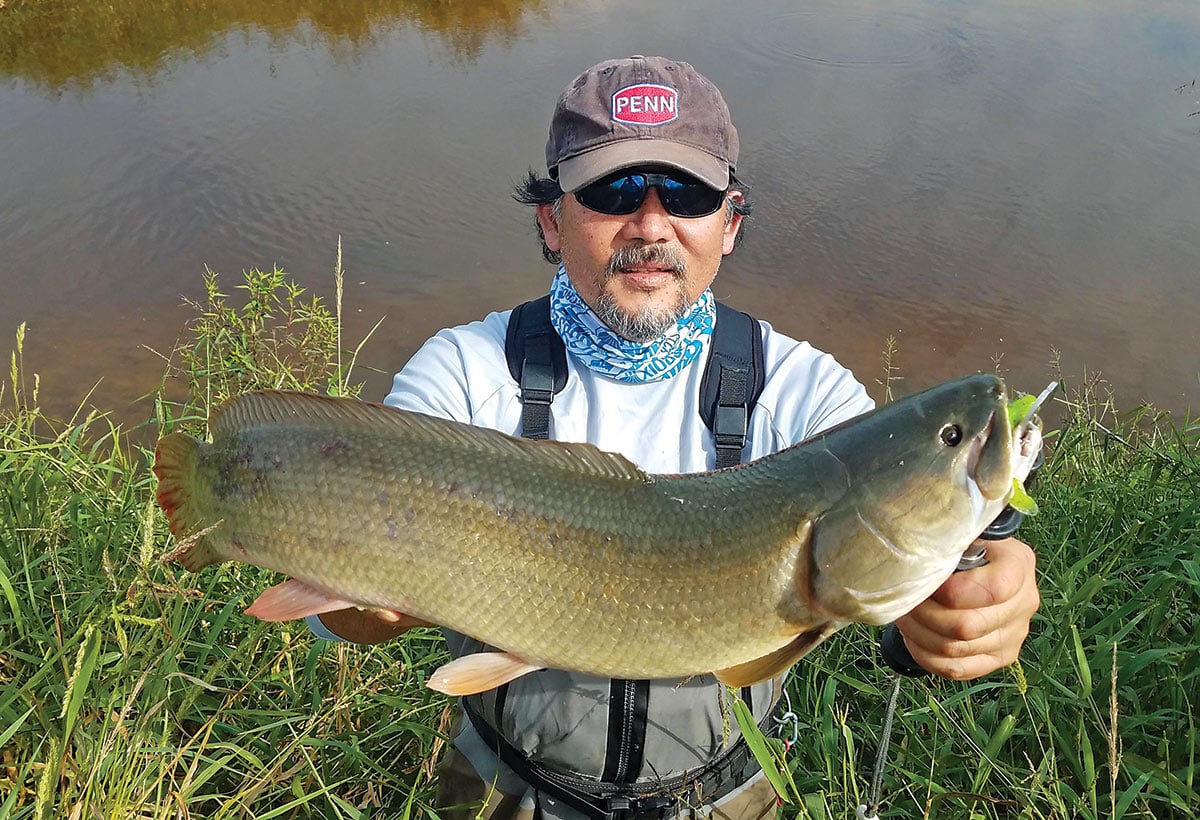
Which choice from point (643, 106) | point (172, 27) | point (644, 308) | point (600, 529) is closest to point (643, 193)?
point (643, 106)

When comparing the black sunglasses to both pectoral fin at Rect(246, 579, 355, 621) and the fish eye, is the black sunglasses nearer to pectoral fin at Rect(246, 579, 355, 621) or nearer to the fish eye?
the fish eye

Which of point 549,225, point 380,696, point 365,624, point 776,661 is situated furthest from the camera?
point 549,225

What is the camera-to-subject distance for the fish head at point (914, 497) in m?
1.68

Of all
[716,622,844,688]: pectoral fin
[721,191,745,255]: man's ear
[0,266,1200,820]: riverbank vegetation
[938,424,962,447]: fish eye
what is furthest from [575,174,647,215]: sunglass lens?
[0,266,1200,820]: riverbank vegetation

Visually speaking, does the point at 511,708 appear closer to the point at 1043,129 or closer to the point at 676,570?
the point at 676,570

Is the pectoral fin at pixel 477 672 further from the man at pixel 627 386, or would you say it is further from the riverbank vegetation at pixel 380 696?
the riverbank vegetation at pixel 380 696

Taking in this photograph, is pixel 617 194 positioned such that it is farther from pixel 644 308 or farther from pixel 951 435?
pixel 951 435

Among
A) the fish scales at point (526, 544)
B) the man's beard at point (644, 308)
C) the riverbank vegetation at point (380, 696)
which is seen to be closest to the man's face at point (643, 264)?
the man's beard at point (644, 308)

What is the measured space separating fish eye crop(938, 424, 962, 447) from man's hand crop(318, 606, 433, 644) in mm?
1278

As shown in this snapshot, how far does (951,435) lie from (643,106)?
1.63 m

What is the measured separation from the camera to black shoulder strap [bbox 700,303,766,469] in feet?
8.77

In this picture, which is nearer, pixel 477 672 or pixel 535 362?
pixel 477 672

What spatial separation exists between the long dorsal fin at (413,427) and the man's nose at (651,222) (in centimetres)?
104

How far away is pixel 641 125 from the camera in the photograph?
9.27 feet
